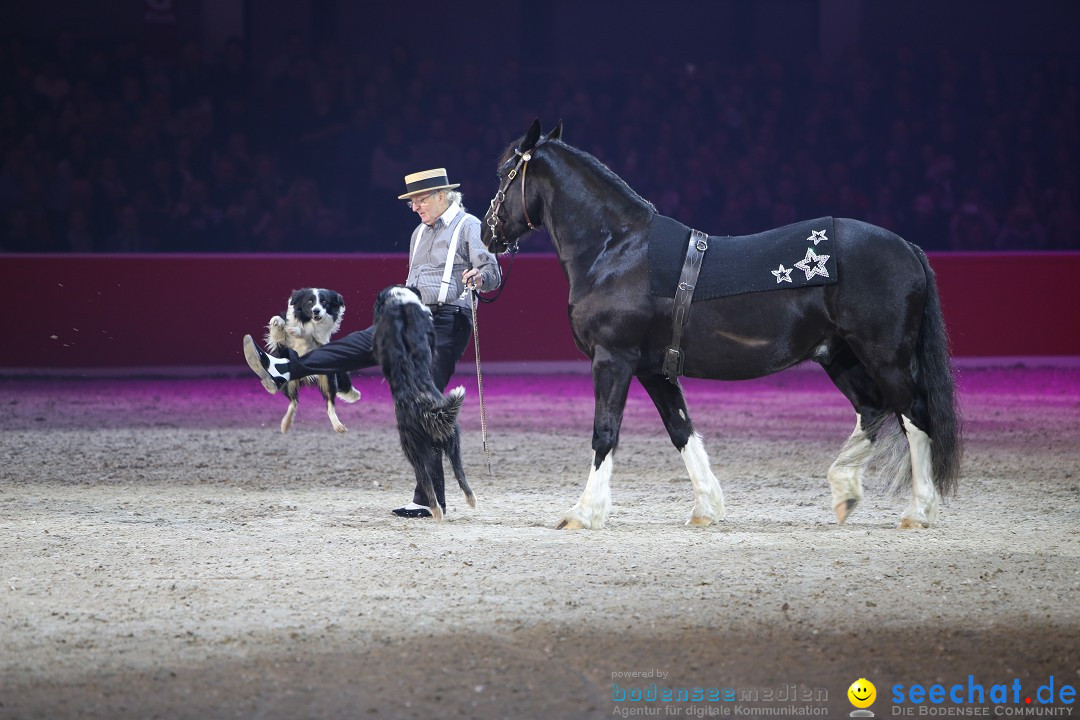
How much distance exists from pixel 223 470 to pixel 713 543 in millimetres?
3947

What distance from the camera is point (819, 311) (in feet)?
20.3

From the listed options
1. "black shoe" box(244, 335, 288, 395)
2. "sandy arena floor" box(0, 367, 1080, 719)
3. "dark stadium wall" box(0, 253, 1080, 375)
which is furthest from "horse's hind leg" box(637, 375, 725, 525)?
"dark stadium wall" box(0, 253, 1080, 375)

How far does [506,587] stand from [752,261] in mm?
2245

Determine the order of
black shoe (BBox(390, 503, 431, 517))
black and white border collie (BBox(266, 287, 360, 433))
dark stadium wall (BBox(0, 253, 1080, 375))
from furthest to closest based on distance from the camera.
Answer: dark stadium wall (BBox(0, 253, 1080, 375))
black and white border collie (BBox(266, 287, 360, 433))
black shoe (BBox(390, 503, 431, 517))

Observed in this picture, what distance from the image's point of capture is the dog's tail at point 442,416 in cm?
625

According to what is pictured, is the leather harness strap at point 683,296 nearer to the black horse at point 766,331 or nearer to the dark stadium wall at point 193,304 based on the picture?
the black horse at point 766,331

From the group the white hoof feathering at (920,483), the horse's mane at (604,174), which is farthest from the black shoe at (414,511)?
the white hoof feathering at (920,483)

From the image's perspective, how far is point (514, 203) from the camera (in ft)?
21.6

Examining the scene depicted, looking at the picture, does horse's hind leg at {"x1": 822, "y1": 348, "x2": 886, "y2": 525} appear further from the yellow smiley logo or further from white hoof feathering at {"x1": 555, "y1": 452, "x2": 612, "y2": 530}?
the yellow smiley logo

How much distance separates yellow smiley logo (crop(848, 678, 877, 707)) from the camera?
3.69 meters

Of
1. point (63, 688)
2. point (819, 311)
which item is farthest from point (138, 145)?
point (63, 688)

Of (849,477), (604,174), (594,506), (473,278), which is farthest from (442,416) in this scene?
(849,477)

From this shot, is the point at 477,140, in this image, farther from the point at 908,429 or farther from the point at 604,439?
the point at 908,429

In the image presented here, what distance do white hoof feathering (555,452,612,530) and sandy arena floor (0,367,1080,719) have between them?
131mm
